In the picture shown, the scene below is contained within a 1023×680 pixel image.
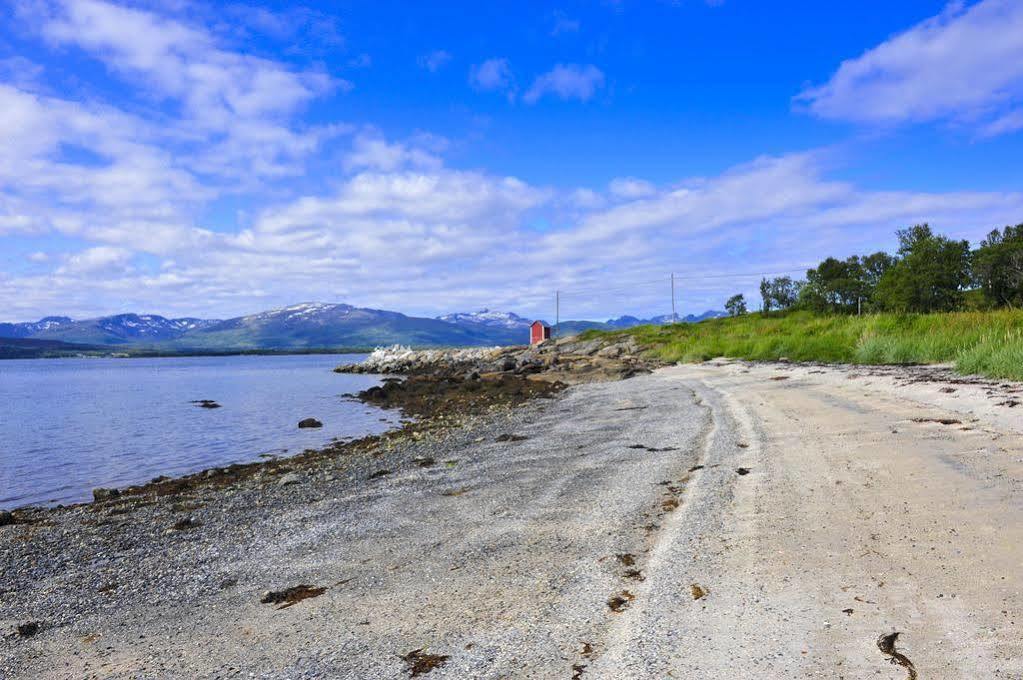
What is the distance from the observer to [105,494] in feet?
39.3

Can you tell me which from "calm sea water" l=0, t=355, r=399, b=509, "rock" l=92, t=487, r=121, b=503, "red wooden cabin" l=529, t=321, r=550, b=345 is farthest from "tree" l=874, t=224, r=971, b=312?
"rock" l=92, t=487, r=121, b=503

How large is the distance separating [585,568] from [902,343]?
1953 cm

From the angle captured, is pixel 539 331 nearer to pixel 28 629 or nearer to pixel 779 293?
pixel 779 293

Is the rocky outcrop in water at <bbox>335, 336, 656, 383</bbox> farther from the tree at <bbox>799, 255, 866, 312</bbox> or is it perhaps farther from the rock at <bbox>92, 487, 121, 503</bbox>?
the tree at <bbox>799, 255, 866, 312</bbox>

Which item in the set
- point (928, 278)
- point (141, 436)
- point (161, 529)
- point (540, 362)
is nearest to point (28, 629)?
point (161, 529)

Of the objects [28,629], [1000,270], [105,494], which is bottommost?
[105,494]

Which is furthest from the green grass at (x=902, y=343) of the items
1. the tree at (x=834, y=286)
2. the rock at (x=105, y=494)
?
the tree at (x=834, y=286)

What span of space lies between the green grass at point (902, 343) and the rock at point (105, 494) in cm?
1828

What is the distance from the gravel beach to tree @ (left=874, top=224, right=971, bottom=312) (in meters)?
54.1

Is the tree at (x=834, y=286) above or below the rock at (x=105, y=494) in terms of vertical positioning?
above

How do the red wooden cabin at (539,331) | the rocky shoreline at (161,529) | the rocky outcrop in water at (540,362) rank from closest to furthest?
the rocky shoreline at (161,529), the rocky outcrop in water at (540,362), the red wooden cabin at (539,331)

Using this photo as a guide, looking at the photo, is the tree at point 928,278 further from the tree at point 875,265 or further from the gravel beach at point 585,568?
the gravel beach at point 585,568

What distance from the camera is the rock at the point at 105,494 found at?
11.7 metres

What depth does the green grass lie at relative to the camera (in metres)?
14.8
